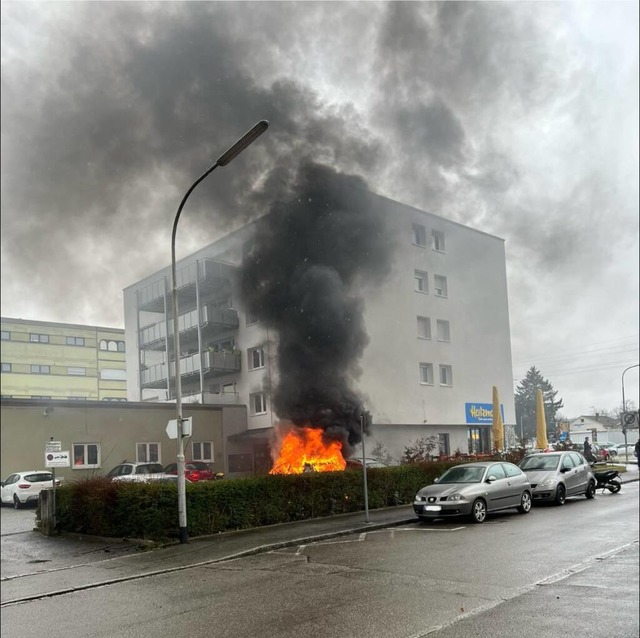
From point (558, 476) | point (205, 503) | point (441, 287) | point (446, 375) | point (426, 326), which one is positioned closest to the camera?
point (205, 503)

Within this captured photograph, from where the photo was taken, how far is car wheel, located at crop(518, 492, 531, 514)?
14.9 m

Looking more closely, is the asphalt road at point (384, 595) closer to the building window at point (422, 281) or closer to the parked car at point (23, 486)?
the parked car at point (23, 486)

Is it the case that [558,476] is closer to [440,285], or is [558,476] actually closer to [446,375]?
[446,375]

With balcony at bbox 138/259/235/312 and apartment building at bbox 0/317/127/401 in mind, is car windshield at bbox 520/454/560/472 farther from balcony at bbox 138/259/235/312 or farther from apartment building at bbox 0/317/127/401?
apartment building at bbox 0/317/127/401

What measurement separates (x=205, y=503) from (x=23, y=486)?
37.8 ft

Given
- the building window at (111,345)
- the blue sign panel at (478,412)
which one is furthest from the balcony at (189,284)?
the blue sign panel at (478,412)

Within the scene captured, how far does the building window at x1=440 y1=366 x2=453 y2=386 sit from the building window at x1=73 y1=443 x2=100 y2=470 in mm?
18713

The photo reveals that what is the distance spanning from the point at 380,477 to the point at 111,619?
11150 millimetres

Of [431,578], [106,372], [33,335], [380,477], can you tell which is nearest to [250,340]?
[380,477]

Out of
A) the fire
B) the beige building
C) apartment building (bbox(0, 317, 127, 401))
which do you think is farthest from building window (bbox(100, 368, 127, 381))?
the fire

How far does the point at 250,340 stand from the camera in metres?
26.1

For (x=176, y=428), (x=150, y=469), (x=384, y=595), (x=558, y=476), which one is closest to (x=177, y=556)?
(x=176, y=428)

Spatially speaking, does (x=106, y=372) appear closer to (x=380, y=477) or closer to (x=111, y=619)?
(x=111, y=619)

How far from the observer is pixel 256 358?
91.8ft
